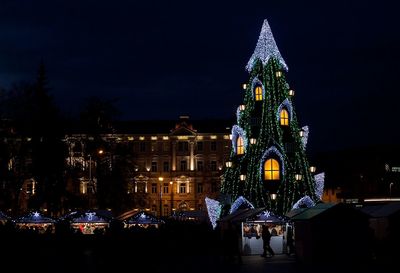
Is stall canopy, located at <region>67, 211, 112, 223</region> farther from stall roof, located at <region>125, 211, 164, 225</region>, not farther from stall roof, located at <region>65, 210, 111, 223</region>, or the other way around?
stall roof, located at <region>125, 211, 164, 225</region>

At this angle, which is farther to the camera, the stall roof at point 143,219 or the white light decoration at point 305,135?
the white light decoration at point 305,135

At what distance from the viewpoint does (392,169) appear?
104 m

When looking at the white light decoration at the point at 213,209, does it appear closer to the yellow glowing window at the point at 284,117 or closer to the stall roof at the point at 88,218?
the yellow glowing window at the point at 284,117

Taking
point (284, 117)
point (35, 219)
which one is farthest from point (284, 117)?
point (35, 219)

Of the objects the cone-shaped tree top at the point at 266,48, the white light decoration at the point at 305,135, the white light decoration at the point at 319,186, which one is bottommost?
the white light decoration at the point at 319,186

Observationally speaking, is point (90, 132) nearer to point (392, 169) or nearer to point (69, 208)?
point (69, 208)

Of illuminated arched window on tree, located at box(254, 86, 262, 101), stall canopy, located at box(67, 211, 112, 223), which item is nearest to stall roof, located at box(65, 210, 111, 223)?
stall canopy, located at box(67, 211, 112, 223)

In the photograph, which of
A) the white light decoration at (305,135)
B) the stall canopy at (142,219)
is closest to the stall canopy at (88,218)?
the stall canopy at (142,219)

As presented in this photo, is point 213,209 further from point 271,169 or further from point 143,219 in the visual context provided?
point 143,219

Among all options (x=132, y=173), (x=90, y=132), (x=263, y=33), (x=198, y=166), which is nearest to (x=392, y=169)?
(x=198, y=166)

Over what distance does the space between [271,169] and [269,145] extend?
61.1 inches

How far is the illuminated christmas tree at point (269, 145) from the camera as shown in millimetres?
50000

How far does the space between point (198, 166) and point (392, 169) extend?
84.1 feet

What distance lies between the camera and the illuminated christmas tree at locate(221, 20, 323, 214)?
1969 inches
